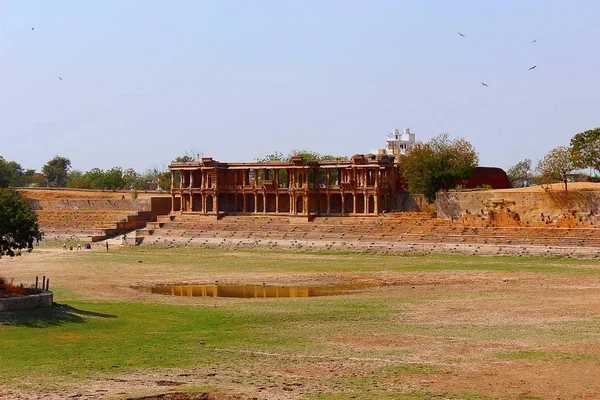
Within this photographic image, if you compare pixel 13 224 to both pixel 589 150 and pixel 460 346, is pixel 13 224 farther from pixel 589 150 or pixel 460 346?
pixel 589 150

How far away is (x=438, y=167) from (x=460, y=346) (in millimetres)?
58719

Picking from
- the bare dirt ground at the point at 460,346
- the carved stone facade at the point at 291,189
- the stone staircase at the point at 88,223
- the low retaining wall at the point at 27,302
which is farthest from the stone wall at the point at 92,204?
the low retaining wall at the point at 27,302

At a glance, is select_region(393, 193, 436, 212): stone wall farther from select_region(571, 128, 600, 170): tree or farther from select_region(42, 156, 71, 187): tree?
select_region(42, 156, 71, 187): tree

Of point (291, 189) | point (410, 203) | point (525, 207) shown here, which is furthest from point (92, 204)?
point (525, 207)

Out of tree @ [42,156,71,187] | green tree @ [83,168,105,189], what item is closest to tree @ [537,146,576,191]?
green tree @ [83,168,105,189]

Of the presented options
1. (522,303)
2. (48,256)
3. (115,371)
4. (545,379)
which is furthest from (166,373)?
(48,256)

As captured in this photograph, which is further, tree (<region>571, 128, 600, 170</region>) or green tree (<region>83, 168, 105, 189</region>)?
green tree (<region>83, 168, 105, 189</region>)

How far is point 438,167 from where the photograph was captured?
86.4 meters

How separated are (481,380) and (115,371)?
32.7ft

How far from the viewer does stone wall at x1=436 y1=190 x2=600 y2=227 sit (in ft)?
→ 240

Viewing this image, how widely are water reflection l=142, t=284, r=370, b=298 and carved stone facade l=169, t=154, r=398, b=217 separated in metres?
38.5

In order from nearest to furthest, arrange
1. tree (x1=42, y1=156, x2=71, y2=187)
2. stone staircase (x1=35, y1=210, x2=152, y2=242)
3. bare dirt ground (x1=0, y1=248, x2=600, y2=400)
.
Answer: bare dirt ground (x1=0, y1=248, x2=600, y2=400)
stone staircase (x1=35, y1=210, x2=152, y2=242)
tree (x1=42, y1=156, x2=71, y2=187)

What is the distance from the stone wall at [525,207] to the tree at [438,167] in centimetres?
411

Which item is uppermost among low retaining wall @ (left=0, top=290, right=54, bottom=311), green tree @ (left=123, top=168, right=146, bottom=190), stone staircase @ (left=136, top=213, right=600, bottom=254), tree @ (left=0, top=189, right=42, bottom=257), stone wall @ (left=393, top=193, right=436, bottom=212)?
green tree @ (left=123, top=168, right=146, bottom=190)
